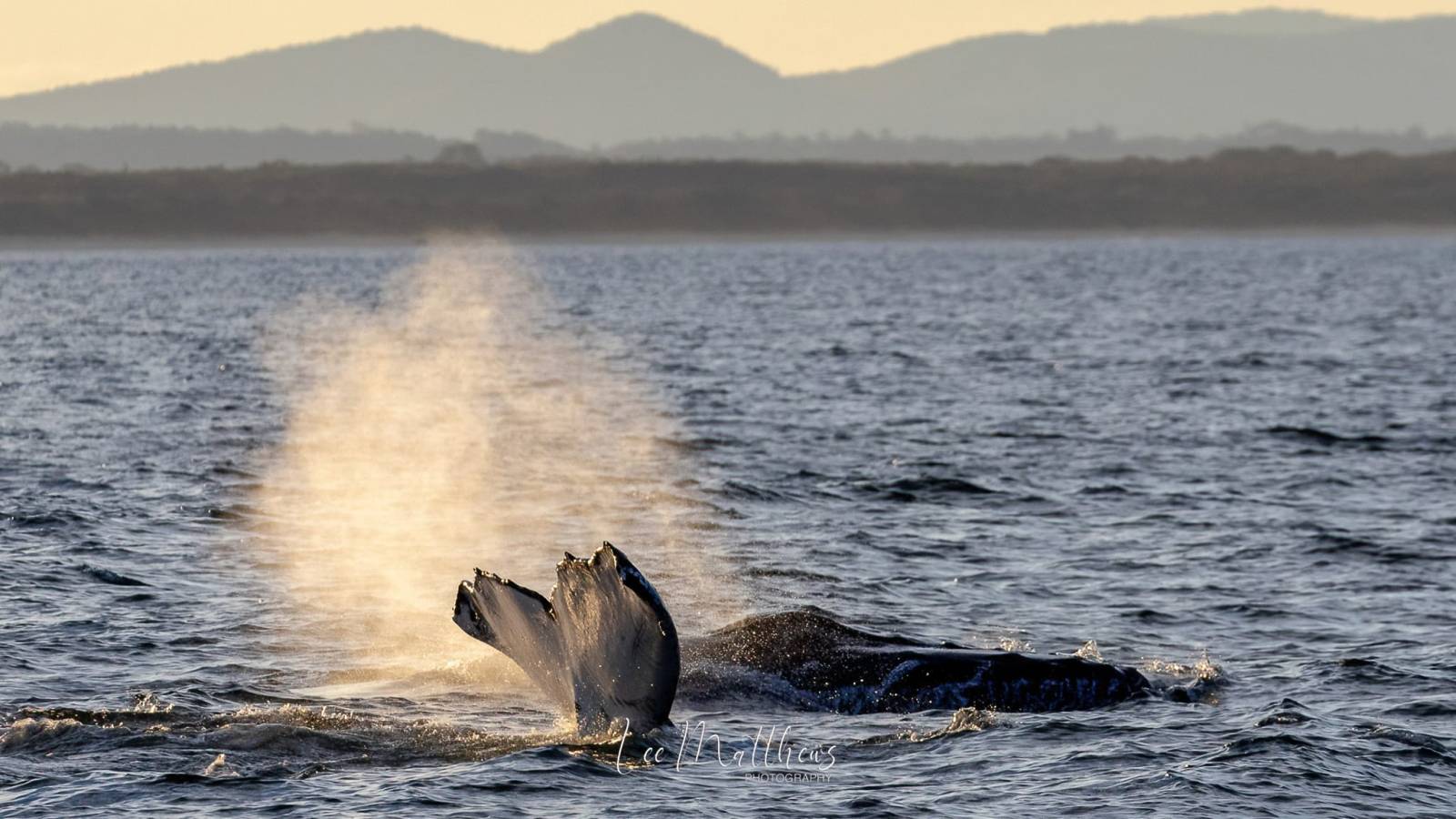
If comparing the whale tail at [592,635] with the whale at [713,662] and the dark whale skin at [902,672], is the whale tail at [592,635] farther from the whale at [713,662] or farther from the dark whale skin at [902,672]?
the dark whale skin at [902,672]

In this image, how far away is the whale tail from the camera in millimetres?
12555

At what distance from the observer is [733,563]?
2211cm

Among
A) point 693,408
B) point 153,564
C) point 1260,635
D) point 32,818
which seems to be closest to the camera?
point 32,818

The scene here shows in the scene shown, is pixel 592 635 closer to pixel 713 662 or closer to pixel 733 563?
pixel 713 662

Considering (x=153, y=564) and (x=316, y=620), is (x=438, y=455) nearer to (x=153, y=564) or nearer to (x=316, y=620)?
(x=153, y=564)

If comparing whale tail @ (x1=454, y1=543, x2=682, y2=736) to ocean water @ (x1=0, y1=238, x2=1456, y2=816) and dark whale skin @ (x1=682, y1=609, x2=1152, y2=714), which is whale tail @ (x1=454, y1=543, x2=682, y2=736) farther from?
dark whale skin @ (x1=682, y1=609, x2=1152, y2=714)

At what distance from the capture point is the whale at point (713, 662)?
1272 cm

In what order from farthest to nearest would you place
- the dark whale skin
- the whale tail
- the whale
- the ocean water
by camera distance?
the dark whale skin < the ocean water < the whale < the whale tail

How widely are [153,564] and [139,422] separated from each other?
17.1m

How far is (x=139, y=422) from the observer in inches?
1473

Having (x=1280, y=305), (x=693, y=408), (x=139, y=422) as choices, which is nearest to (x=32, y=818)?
(x=139, y=422)

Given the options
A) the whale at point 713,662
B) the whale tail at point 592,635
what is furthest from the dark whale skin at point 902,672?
the whale tail at point 592,635

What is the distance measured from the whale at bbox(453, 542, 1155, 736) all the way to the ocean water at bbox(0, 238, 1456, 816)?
0.29 meters

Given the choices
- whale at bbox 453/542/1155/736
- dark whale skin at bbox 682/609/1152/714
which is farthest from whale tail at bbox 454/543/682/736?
dark whale skin at bbox 682/609/1152/714
